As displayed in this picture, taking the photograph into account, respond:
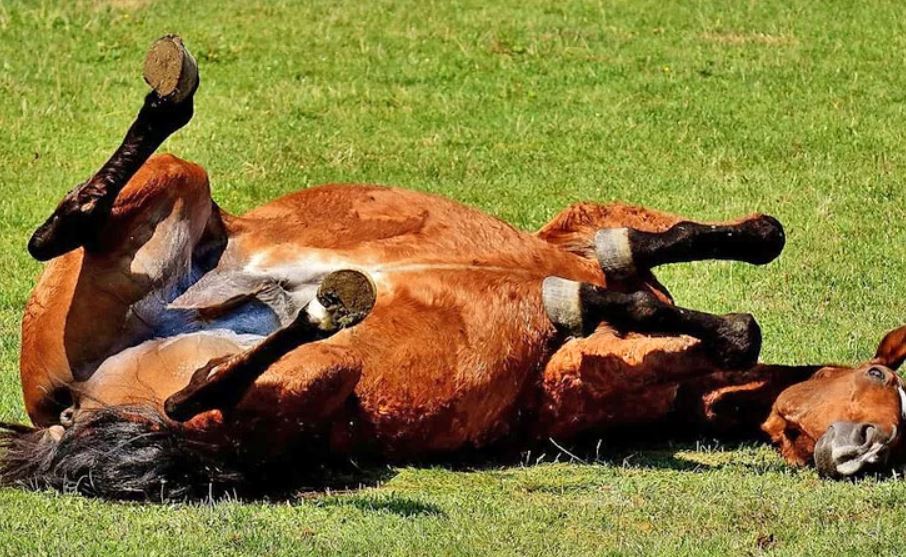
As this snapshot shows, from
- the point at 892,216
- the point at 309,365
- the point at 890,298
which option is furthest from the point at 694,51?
the point at 309,365

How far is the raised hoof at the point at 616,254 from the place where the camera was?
6762 millimetres

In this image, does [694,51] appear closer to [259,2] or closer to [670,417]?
[259,2]

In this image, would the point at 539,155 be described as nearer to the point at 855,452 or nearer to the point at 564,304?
the point at 564,304

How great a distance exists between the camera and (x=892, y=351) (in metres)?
6.52

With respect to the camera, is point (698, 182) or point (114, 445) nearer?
point (114, 445)

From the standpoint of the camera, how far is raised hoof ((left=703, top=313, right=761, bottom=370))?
620 cm

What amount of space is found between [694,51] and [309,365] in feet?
27.8

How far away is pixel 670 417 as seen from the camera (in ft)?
22.2

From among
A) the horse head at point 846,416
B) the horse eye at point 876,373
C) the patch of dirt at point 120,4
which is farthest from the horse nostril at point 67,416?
the patch of dirt at point 120,4

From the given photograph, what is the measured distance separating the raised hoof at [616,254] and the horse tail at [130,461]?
5.82 ft

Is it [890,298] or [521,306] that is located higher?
[521,306]

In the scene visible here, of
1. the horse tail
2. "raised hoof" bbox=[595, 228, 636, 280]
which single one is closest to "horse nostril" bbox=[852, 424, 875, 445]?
"raised hoof" bbox=[595, 228, 636, 280]

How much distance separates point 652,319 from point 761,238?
766 millimetres

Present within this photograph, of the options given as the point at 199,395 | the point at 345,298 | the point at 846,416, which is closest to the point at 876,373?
the point at 846,416
